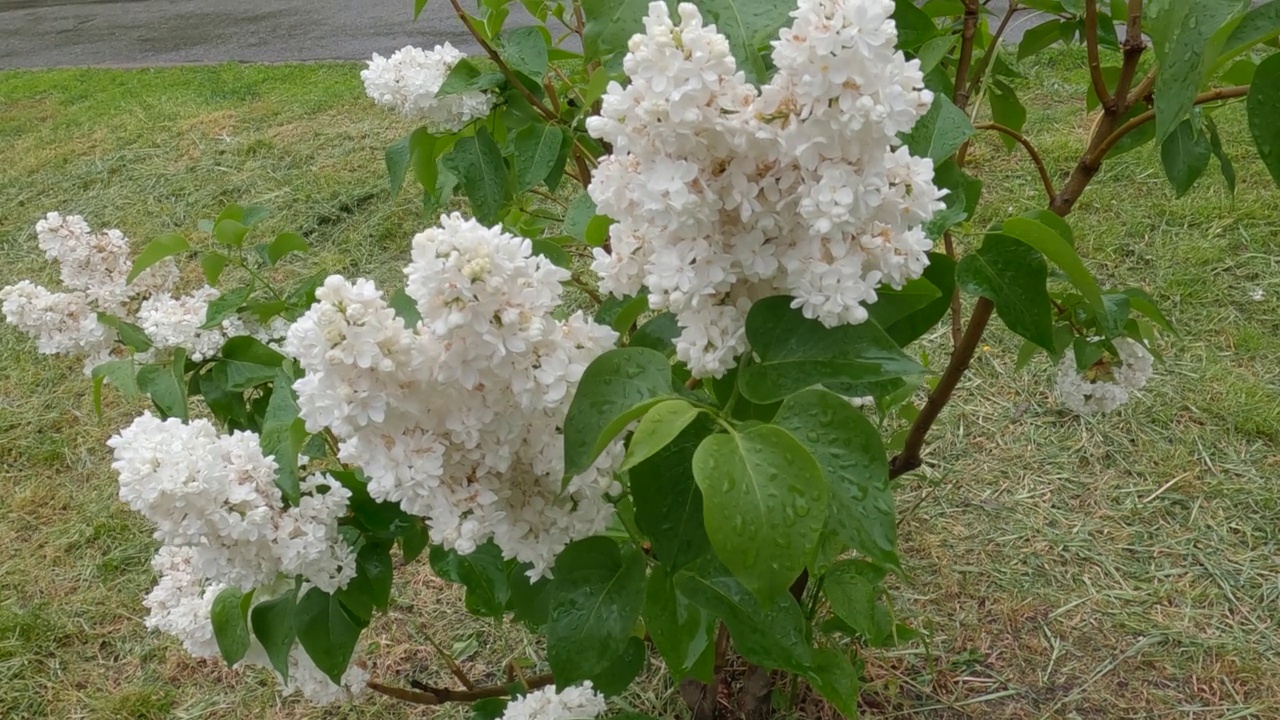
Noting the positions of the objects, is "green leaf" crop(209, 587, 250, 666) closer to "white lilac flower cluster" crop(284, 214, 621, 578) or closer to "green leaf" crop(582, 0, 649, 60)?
"white lilac flower cluster" crop(284, 214, 621, 578)

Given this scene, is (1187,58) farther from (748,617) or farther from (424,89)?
(424,89)

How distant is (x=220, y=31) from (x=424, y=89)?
22.8 ft

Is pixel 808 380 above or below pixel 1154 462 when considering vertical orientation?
above

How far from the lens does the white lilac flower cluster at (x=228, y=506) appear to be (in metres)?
0.79

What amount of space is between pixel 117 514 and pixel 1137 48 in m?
2.46

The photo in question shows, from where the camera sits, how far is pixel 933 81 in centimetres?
95

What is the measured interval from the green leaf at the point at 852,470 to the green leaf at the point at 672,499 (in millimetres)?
84

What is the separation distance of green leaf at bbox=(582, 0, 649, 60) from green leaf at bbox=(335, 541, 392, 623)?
0.53 metres

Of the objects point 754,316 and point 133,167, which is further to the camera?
point 133,167

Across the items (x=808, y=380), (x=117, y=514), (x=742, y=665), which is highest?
(x=808, y=380)

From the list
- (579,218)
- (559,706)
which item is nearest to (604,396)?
(579,218)

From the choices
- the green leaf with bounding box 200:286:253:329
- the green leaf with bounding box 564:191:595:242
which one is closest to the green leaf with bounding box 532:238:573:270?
the green leaf with bounding box 564:191:595:242

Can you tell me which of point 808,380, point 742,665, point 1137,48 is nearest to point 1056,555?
point 742,665

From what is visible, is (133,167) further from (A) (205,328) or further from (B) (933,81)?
(B) (933,81)
